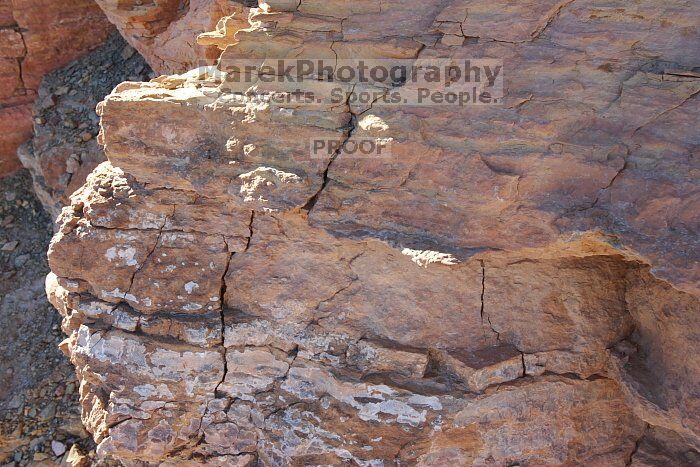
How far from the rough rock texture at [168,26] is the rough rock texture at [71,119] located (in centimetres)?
40

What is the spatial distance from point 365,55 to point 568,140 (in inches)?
33.4

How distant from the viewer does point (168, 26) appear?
4.35 m

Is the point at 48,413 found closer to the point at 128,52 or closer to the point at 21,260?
the point at 21,260

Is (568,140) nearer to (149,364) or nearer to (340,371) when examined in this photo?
(340,371)

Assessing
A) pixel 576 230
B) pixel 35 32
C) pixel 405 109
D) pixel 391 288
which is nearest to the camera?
pixel 576 230

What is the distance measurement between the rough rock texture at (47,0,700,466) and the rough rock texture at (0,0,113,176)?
278cm

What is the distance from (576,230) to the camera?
2.26 metres

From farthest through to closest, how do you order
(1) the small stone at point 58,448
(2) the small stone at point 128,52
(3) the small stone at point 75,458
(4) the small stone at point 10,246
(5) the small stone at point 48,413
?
(2) the small stone at point 128,52 → (4) the small stone at point 10,246 → (5) the small stone at point 48,413 → (1) the small stone at point 58,448 → (3) the small stone at point 75,458

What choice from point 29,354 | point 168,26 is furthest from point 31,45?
point 29,354

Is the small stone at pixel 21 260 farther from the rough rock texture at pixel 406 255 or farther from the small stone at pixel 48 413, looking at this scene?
the rough rock texture at pixel 406 255

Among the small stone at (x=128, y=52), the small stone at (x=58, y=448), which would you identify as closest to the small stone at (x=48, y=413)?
the small stone at (x=58, y=448)

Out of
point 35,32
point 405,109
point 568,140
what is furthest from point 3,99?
point 568,140

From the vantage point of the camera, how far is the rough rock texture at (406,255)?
2.31 m

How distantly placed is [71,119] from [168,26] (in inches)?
47.1
